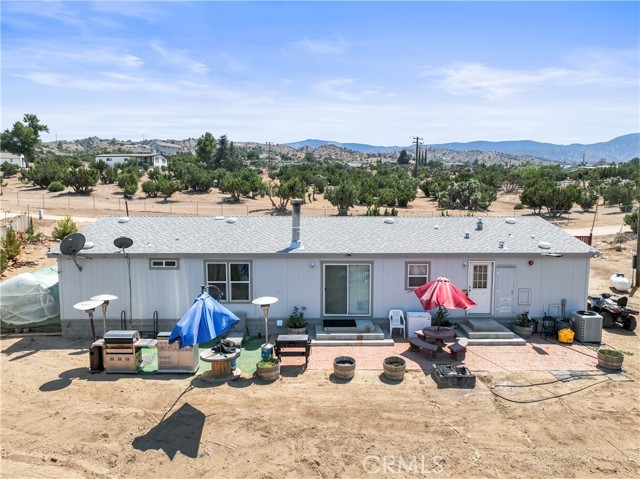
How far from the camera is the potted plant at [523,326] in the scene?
14.2m

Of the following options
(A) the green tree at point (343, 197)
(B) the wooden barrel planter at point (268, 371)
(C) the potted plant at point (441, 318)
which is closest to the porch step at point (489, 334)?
(C) the potted plant at point (441, 318)

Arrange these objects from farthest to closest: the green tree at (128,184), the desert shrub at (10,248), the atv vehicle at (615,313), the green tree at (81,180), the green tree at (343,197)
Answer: the green tree at (81,180) → the green tree at (128,184) → the green tree at (343,197) → the desert shrub at (10,248) → the atv vehicle at (615,313)

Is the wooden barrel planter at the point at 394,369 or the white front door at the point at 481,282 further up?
the white front door at the point at 481,282

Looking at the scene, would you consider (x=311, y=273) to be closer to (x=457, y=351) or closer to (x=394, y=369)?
(x=394, y=369)

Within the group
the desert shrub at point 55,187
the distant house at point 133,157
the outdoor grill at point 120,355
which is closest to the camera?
the outdoor grill at point 120,355

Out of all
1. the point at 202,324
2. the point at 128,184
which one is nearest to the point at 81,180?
the point at 128,184

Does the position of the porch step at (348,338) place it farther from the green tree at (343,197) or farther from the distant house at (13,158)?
the distant house at (13,158)

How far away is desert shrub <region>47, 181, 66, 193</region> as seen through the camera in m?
50.5

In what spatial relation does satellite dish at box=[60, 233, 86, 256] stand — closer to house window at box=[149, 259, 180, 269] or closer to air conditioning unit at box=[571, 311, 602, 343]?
house window at box=[149, 259, 180, 269]

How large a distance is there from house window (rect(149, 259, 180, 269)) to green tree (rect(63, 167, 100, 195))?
42.0 m

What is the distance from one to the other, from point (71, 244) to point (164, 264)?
8.32 feet

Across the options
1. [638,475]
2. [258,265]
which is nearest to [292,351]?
[258,265]

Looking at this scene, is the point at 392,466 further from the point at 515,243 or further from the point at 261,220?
the point at 261,220

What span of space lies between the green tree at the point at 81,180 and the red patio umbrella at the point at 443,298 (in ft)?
156
